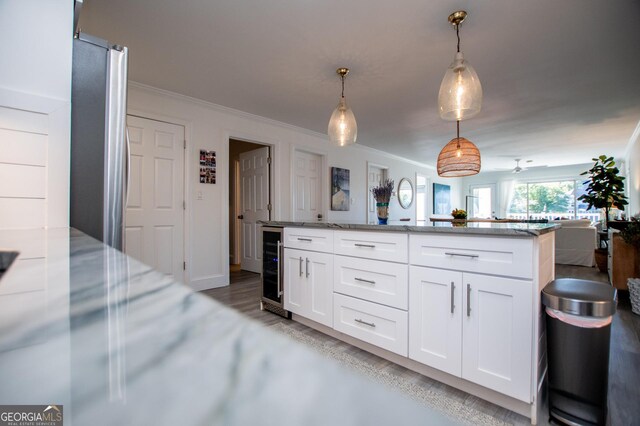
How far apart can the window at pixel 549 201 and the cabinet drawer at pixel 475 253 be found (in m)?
9.18

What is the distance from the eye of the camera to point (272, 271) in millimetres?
2740

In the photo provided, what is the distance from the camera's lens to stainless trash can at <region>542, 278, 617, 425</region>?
1287 mm

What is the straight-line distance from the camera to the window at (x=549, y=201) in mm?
8477

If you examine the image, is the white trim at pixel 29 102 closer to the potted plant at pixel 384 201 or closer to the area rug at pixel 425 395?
the area rug at pixel 425 395

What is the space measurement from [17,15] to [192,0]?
37.7 inches

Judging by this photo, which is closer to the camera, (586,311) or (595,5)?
(586,311)

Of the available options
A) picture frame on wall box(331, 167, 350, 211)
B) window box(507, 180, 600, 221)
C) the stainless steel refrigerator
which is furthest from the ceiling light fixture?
window box(507, 180, 600, 221)

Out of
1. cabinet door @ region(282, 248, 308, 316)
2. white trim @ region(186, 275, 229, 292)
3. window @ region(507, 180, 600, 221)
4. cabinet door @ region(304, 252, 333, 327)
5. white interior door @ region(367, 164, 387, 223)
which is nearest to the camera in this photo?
cabinet door @ region(304, 252, 333, 327)

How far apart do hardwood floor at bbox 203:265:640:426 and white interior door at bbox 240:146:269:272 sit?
137cm

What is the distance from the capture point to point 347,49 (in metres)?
2.48

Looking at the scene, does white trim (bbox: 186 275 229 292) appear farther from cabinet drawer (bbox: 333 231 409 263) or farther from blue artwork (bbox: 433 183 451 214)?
blue artwork (bbox: 433 183 451 214)


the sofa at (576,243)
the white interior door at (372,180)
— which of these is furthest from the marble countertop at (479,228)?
the sofa at (576,243)

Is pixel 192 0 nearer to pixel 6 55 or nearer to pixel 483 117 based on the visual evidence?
pixel 6 55

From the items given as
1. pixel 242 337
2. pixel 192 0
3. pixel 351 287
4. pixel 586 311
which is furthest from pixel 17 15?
pixel 586 311
